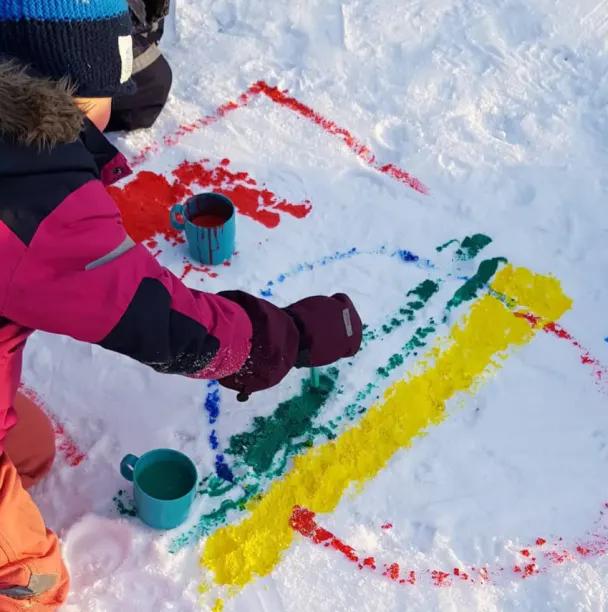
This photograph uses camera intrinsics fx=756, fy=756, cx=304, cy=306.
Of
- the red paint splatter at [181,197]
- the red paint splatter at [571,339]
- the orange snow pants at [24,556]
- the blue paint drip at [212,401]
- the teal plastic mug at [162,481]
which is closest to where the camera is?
the orange snow pants at [24,556]

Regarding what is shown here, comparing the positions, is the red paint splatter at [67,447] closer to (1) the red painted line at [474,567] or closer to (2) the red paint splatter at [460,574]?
(1) the red painted line at [474,567]

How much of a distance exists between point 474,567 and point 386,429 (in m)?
0.48

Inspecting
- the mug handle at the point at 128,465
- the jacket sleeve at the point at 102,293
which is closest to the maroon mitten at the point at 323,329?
the jacket sleeve at the point at 102,293

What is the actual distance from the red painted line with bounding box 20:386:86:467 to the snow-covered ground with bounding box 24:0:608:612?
0.05 ft

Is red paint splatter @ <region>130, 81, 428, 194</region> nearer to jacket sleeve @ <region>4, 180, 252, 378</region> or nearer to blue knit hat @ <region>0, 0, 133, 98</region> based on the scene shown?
blue knit hat @ <region>0, 0, 133, 98</region>

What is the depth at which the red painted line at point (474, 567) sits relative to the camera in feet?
6.81

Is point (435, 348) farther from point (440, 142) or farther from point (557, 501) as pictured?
point (440, 142)

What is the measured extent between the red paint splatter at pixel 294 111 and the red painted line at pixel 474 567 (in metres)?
1.47

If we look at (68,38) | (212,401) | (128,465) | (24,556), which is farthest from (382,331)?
(68,38)

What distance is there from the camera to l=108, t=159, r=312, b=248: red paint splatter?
113 inches

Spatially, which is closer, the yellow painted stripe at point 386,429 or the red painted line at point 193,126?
the yellow painted stripe at point 386,429

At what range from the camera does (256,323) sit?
6.01 feet

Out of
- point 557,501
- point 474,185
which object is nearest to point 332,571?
point 557,501

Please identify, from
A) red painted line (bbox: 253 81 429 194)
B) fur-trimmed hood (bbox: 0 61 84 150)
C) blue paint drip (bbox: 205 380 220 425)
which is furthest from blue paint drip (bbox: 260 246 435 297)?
fur-trimmed hood (bbox: 0 61 84 150)
